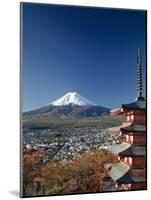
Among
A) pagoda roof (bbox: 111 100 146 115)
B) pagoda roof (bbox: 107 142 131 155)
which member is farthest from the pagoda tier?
pagoda roof (bbox: 111 100 146 115)

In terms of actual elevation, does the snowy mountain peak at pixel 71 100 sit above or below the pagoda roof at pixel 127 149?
above

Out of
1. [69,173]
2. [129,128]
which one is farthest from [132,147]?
[69,173]

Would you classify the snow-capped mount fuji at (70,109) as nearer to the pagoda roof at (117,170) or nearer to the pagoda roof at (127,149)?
the pagoda roof at (127,149)

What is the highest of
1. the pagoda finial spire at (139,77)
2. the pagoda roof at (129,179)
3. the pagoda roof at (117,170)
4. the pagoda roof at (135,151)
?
the pagoda finial spire at (139,77)

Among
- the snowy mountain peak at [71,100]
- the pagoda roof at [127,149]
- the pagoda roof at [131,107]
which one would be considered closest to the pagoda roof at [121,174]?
the pagoda roof at [127,149]

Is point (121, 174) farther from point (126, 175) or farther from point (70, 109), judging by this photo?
point (70, 109)

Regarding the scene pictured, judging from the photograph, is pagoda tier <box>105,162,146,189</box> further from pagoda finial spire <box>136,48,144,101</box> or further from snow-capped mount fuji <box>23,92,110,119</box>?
pagoda finial spire <box>136,48,144,101</box>

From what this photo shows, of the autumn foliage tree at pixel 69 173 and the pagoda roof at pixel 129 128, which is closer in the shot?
the autumn foliage tree at pixel 69 173
